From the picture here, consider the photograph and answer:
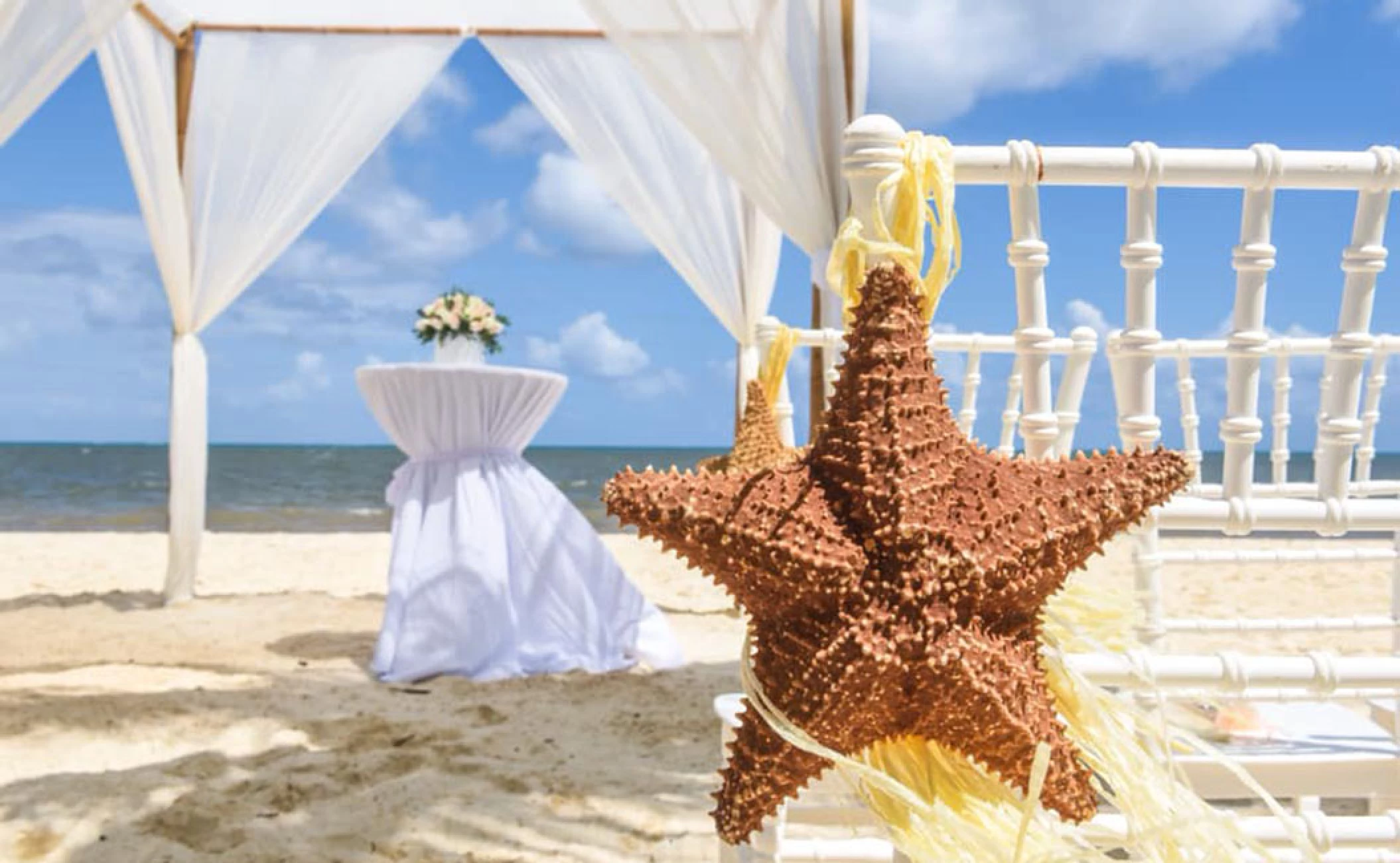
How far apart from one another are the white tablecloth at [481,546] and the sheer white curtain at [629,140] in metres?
1.10

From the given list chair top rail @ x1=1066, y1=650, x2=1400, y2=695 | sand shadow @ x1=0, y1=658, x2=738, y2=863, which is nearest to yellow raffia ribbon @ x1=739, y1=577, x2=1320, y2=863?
chair top rail @ x1=1066, y1=650, x2=1400, y2=695

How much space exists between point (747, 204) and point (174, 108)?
2.94m

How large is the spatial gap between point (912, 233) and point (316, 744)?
9.11 ft

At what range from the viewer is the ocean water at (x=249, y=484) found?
51.4ft

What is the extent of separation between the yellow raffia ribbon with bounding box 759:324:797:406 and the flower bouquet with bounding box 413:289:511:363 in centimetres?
214

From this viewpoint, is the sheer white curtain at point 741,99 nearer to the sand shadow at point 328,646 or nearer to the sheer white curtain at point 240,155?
the sheer white curtain at point 240,155

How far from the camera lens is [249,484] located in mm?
21438

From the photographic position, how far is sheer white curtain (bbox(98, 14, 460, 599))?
5.07m

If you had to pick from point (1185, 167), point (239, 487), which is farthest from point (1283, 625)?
point (239, 487)

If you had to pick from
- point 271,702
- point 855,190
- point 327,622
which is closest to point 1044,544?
point 855,190

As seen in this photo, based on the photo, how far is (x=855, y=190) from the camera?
84cm

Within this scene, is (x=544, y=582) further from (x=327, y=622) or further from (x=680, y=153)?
(x=680, y=153)

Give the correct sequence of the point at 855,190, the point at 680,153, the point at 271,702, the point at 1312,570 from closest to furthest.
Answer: the point at 855,190 → the point at 271,702 → the point at 680,153 → the point at 1312,570

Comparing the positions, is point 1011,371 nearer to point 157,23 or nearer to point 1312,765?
point 1312,765
